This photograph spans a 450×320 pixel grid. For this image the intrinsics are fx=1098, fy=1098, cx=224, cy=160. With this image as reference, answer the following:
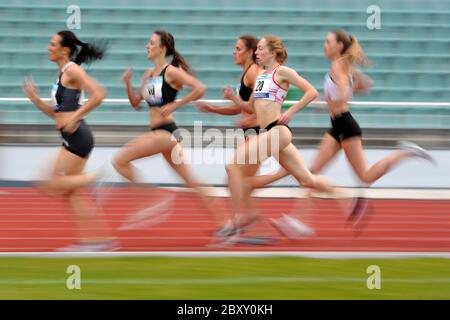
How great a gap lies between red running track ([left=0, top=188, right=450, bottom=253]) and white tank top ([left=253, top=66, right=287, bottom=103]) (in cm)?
102

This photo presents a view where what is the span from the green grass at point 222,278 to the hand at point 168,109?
1439 mm

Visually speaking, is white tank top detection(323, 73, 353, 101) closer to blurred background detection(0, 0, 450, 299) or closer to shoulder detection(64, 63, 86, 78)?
blurred background detection(0, 0, 450, 299)

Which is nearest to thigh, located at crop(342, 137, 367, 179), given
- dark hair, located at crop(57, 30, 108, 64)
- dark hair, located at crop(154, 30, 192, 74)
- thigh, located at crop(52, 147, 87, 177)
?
dark hair, located at crop(154, 30, 192, 74)

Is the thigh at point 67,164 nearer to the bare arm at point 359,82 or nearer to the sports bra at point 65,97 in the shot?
the sports bra at point 65,97

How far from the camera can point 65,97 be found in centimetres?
799

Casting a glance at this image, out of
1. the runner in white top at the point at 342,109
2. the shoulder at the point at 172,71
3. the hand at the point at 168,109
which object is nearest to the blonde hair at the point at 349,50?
the runner in white top at the point at 342,109

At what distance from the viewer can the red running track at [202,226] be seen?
8.65 m

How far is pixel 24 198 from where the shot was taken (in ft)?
40.5

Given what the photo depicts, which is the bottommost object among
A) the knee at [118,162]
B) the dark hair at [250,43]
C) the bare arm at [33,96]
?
the knee at [118,162]

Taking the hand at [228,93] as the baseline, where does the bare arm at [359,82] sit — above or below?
above

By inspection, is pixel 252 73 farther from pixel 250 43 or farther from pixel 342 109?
pixel 342 109

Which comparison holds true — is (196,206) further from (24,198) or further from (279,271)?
(279,271)

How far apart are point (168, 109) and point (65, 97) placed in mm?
856
